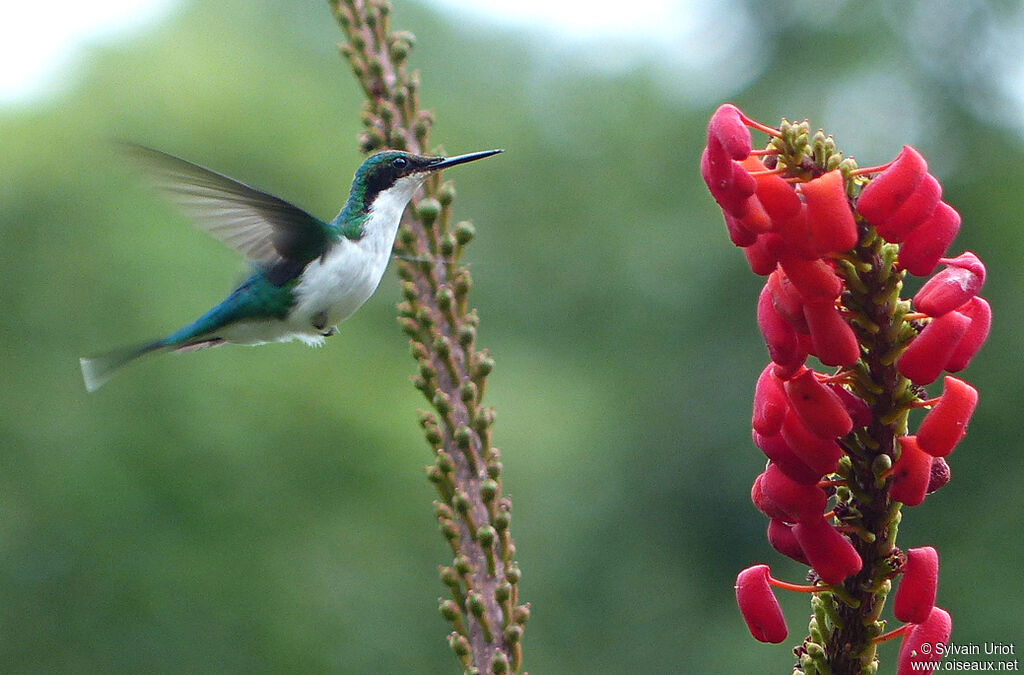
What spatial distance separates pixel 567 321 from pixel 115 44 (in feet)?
24.4

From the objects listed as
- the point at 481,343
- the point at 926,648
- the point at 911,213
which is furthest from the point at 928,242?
the point at 481,343

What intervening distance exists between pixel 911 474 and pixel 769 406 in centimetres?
24

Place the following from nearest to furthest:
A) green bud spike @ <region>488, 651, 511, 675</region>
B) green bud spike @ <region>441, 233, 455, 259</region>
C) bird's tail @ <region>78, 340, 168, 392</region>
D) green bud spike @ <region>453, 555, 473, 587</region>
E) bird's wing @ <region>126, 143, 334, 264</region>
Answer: green bud spike @ <region>488, 651, 511, 675</region>
green bud spike @ <region>453, 555, 473, 587</region>
green bud spike @ <region>441, 233, 455, 259</region>
bird's wing @ <region>126, 143, 334, 264</region>
bird's tail @ <region>78, 340, 168, 392</region>

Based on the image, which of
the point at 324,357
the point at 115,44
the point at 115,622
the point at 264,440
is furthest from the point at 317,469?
the point at 115,44

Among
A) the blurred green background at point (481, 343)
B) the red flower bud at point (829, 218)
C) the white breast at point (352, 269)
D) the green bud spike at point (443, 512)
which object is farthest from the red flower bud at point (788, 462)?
the blurred green background at point (481, 343)

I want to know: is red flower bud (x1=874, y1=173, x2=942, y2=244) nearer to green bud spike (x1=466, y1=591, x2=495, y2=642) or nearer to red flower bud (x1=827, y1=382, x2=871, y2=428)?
red flower bud (x1=827, y1=382, x2=871, y2=428)

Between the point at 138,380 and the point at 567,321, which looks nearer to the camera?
the point at 138,380

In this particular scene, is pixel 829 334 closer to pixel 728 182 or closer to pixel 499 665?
pixel 728 182

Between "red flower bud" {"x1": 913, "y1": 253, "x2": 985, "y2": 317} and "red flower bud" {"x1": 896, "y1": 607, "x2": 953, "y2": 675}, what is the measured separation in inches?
19.3

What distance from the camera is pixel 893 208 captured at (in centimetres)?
156

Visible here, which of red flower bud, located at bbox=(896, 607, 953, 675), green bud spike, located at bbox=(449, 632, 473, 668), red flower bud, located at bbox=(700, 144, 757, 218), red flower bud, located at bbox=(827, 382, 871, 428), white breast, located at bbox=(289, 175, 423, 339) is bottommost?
red flower bud, located at bbox=(896, 607, 953, 675)

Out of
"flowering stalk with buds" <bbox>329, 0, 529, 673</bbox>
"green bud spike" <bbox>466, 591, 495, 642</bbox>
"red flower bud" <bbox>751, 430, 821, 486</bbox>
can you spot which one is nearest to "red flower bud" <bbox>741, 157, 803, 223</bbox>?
"red flower bud" <bbox>751, 430, 821, 486</bbox>

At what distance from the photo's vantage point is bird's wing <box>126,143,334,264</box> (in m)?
3.05

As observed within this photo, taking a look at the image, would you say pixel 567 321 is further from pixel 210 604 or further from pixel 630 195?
pixel 210 604
